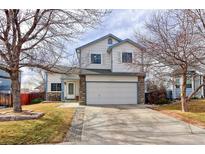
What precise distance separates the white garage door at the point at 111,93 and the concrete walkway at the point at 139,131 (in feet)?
24.2

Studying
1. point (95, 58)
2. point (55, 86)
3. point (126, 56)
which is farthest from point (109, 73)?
point (55, 86)

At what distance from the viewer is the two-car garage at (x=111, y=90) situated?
63.4 ft

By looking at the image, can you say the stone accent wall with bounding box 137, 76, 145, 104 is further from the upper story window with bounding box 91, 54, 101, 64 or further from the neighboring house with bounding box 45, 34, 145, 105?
the upper story window with bounding box 91, 54, 101, 64

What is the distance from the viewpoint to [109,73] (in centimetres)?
1969

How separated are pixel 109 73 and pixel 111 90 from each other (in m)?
1.40

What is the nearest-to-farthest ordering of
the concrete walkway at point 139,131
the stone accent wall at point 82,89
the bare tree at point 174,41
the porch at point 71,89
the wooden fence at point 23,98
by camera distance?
the concrete walkway at point 139,131 < the bare tree at point 174,41 < the stone accent wall at point 82,89 < the wooden fence at point 23,98 < the porch at point 71,89

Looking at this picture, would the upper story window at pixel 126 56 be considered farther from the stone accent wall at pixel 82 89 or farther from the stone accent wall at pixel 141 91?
the stone accent wall at pixel 82 89

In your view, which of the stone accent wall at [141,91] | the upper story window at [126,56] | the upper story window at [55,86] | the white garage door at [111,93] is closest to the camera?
the white garage door at [111,93]

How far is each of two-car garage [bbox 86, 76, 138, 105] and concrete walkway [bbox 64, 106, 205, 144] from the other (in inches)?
291

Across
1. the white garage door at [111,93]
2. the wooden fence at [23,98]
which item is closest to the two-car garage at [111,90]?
the white garage door at [111,93]

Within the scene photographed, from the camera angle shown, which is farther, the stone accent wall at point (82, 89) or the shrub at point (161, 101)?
the shrub at point (161, 101)

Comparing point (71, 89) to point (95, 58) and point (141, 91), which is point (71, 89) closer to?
point (95, 58)

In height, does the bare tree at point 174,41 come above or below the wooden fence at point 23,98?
above
